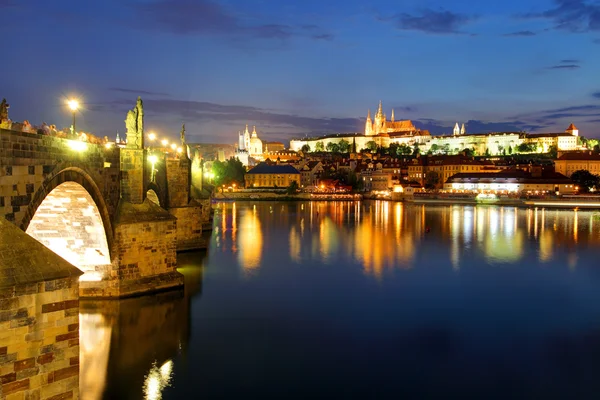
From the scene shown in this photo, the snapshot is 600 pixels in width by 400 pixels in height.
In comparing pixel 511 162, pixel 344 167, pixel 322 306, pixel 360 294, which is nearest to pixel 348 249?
pixel 360 294

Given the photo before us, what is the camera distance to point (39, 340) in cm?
619

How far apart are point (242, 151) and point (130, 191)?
128935mm

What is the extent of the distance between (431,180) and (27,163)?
9061 cm

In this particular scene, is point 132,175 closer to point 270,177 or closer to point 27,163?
point 27,163

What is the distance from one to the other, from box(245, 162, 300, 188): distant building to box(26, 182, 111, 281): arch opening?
8054cm

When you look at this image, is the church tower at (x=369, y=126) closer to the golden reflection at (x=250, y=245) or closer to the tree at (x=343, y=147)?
the tree at (x=343, y=147)

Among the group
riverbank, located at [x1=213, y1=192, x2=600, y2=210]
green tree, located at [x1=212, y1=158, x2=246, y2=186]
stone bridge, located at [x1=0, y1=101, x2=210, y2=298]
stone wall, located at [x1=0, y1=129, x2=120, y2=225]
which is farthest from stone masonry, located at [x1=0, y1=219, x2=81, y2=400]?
green tree, located at [x1=212, y1=158, x2=246, y2=186]

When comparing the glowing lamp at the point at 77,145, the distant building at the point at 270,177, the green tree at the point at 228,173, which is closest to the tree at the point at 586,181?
the distant building at the point at 270,177

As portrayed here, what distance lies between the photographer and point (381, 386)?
33.5 feet

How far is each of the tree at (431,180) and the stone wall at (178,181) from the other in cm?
7652

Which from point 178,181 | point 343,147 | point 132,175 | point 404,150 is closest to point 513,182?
point 404,150

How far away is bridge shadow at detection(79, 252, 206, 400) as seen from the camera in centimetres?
966

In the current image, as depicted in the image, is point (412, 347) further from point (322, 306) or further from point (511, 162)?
point (511, 162)

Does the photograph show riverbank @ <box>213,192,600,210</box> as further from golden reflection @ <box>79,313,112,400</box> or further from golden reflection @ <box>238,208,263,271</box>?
golden reflection @ <box>79,313,112,400</box>
